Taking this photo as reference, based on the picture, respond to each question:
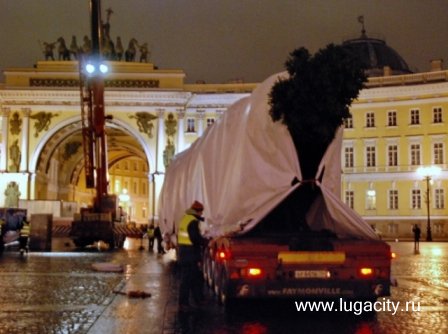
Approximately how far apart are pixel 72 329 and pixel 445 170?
5147 centimetres

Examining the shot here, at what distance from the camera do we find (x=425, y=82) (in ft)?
197

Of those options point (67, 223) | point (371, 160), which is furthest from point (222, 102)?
point (67, 223)

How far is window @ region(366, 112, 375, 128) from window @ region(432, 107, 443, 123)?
16.3 feet

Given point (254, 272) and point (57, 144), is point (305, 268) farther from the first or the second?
point (57, 144)

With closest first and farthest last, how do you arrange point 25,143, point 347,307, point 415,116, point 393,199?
1. point 347,307
2. point 415,116
3. point 393,199
4. point 25,143

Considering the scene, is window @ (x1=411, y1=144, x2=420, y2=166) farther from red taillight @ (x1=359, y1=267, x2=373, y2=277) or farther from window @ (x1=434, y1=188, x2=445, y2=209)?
red taillight @ (x1=359, y1=267, x2=373, y2=277)

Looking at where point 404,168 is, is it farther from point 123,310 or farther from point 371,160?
point 123,310

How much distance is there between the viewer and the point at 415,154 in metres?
60.6

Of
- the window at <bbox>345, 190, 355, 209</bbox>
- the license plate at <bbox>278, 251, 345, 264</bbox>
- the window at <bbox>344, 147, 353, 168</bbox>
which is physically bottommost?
the license plate at <bbox>278, 251, 345, 264</bbox>

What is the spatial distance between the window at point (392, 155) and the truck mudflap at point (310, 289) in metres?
50.4

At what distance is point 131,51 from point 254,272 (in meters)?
58.1

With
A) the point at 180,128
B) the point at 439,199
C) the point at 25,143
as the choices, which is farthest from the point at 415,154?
Result: the point at 25,143

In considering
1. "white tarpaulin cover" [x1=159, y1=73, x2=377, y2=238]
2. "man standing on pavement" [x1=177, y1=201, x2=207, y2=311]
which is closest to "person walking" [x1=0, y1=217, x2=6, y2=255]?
"man standing on pavement" [x1=177, y1=201, x2=207, y2=311]

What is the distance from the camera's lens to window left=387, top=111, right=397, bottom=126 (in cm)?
6134
